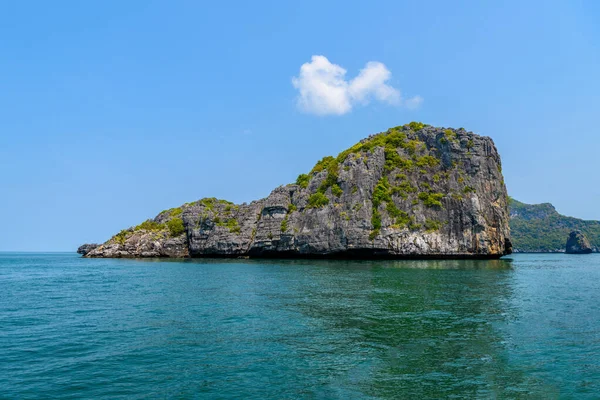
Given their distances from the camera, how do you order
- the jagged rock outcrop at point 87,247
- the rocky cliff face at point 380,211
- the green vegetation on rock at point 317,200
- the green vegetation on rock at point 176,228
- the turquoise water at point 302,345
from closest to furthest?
the turquoise water at point 302,345 → the rocky cliff face at point 380,211 → the green vegetation on rock at point 317,200 → the green vegetation on rock at point 176,228 → the jagged rock outcrop at point 87,247

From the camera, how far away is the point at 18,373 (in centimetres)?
1479

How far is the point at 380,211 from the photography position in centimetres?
9031

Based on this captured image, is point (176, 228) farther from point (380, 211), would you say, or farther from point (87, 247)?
point (87, 247)

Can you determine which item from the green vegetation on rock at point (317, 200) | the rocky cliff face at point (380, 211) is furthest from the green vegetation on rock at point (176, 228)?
the green vegetation on rock at point (317, 200)

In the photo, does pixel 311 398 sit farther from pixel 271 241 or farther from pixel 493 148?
pixel 493 148

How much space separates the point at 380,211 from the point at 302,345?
74.4 meters

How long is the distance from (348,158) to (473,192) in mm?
30541

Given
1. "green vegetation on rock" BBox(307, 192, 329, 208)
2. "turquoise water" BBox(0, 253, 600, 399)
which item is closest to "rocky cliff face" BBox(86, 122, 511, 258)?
"green vegetation on rock" BBox(307, 192, 329, 208)

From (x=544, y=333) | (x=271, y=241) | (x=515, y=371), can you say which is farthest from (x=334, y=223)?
(x=515, y=371)

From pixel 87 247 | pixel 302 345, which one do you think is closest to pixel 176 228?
pixel 87 247

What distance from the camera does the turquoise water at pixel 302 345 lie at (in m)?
13.4

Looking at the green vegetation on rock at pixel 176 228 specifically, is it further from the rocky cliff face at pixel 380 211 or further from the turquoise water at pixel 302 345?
the turquoise water at pixel 302 345

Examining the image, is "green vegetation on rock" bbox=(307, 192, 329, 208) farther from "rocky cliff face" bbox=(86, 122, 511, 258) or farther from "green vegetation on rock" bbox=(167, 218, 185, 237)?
"green vegetation on rock" bbox=(167, 218, 185, 237)

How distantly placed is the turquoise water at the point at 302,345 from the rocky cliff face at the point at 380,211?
53.4 meters
